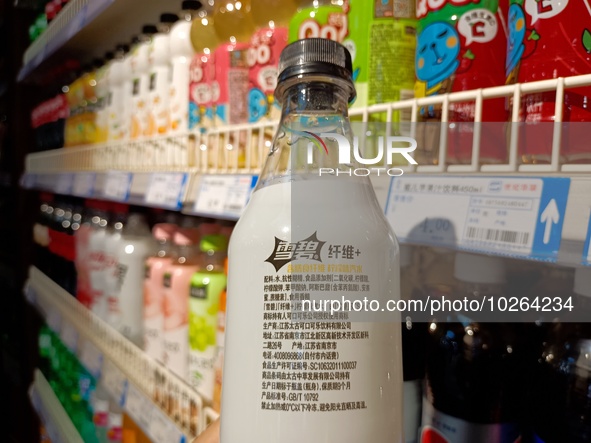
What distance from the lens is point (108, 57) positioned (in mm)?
1711

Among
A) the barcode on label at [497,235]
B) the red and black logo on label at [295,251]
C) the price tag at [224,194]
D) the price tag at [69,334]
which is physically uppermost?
the price tag at [224,194]

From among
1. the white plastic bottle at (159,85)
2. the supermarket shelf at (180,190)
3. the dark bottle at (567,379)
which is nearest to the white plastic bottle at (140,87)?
the white plastic bottle at (159,85)

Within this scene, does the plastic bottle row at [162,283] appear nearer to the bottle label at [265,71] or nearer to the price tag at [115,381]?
the price tag at [115,381]

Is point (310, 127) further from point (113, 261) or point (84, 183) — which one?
point (84, 183)

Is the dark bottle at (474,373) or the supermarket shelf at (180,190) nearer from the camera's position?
the dark bottle at (474,373)

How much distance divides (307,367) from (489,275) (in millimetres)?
296

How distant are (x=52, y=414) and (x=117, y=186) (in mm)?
1011

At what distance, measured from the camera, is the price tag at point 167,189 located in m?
0.96

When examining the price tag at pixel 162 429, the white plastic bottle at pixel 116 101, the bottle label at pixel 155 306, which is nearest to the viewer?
the price tag at pixel 162 429

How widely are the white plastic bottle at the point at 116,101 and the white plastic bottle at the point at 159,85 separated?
8.1 inches

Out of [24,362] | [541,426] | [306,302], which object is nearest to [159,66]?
[306,302]

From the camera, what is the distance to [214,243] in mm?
Answer: 1094

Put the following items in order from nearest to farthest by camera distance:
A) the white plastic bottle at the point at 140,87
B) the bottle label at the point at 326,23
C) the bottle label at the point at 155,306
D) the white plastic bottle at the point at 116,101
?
the bottle label at the point at 326,23 → the bottle label at the point at 155,306 → the white plastic bottle at the point at 140,87 → the white plastic bottle at the point at 116,101

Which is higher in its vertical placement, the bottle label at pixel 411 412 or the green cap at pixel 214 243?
the green cap at pixel 214 243
